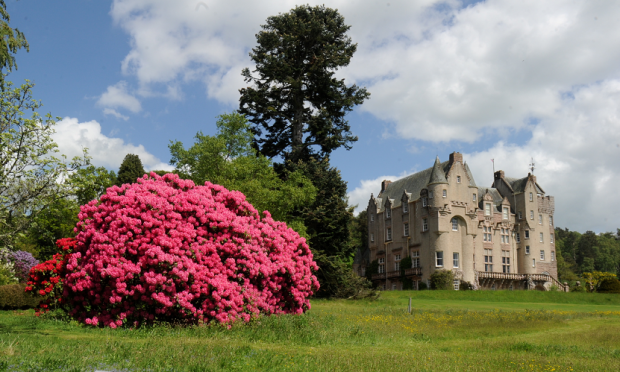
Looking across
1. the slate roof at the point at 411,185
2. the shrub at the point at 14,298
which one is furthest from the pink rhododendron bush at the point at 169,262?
the slate roof at the point at 411,185

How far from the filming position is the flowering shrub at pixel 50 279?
51.4 ft

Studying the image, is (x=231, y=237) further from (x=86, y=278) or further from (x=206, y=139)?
(x=206, y=139)

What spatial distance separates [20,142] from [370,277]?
2199 inches

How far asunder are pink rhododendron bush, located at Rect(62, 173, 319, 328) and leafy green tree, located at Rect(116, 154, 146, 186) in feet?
82.7

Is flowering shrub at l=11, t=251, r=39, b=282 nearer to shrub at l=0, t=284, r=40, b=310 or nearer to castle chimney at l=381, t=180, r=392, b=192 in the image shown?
shrub at l=0, t=284, r=40, b=310

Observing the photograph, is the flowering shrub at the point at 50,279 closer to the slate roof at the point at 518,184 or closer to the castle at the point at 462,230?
the castle at the point at 462,230

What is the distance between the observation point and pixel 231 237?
611 inches

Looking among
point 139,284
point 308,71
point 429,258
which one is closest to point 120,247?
point 139,284

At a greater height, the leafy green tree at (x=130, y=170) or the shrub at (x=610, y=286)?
the leafy green tree at (x=130, y=170)

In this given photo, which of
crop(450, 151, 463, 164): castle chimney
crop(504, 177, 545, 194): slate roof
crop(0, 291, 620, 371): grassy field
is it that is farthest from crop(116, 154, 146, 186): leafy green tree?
crop(504, 177, 545, 194): slate roof

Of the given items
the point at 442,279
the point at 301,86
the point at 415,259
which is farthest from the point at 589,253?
the point at 301,86

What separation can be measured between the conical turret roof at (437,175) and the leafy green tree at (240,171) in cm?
2764

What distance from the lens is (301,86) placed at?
123 ft

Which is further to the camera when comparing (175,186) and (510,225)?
(510,225)
